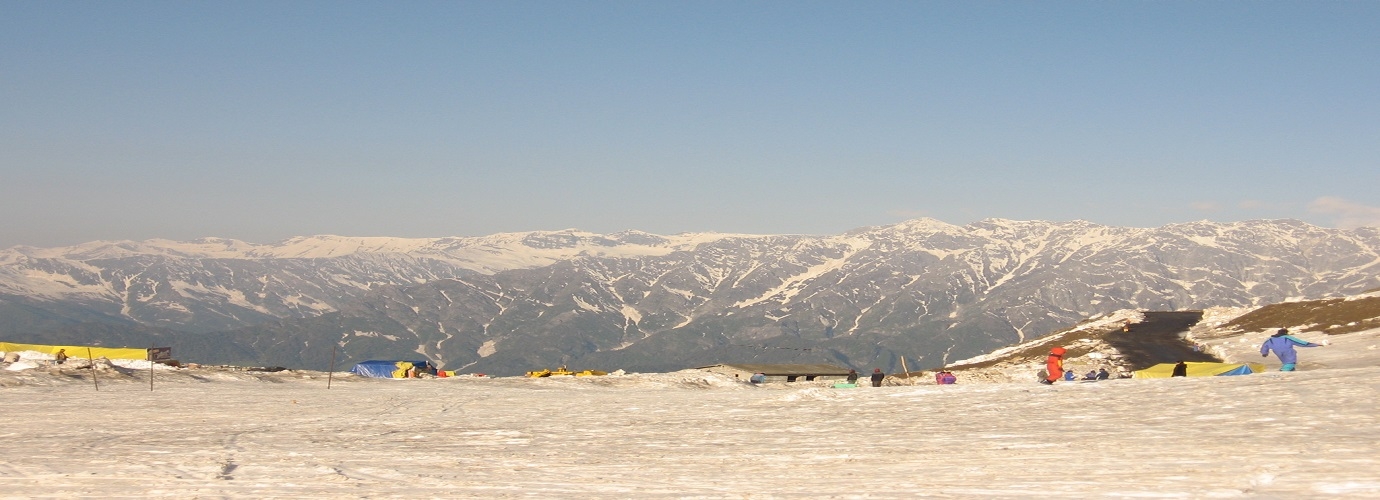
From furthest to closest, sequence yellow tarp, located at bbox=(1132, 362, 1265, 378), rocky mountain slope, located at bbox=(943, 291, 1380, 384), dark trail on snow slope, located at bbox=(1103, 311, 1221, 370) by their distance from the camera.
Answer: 1. dark trail on snow slope, located at bbox=(1103, 311, 1221, 370)
2. rocky mountain slope, located at bbox=(943, 291, 1380, 384)
3. yellow tarp, located at bbox=(1132, 362, 1265, 378)

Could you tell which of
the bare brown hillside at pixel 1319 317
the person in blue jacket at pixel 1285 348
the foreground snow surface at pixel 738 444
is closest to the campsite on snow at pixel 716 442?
the foreground snow surface at pixel 738 444

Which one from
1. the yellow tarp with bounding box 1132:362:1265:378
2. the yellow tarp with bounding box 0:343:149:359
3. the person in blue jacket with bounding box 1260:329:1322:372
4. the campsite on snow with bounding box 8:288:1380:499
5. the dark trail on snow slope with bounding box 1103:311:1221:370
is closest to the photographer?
the campsite on snow with bounding box 8:288:1380:499

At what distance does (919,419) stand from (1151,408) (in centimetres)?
657

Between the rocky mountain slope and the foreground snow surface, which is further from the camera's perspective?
the rocky mountain slope

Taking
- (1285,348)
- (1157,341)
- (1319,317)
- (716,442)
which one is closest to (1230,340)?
(1157,341)

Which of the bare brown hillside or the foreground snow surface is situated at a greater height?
the bare brown hillside

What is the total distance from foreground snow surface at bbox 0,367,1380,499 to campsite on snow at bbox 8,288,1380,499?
4.1 inches

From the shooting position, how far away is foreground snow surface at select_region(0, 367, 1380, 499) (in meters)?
22.1

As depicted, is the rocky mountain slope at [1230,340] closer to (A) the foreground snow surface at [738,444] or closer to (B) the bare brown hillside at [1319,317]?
(B) the bare brown hillside at [1319,317]

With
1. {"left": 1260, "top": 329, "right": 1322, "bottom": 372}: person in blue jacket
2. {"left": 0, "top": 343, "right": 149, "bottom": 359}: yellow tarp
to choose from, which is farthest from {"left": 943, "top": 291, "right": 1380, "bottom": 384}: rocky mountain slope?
{"left": 0, "top": 343, "right": 149, "bottom": 359}: yellow tarp

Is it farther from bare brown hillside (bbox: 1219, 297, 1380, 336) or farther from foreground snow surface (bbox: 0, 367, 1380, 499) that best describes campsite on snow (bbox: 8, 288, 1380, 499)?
bare brown hillside (bbox: 1219, 297, 1380, 336)

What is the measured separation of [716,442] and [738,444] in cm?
85

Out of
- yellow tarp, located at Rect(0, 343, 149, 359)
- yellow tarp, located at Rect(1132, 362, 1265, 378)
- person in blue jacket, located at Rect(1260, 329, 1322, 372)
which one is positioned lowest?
yellow tarp, located at Rect(1132, 362, 1265, 378)

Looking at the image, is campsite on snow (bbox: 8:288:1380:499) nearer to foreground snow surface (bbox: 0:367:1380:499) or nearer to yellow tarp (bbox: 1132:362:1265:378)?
foreground snow surface (bbox: 0:367:1380:499)
